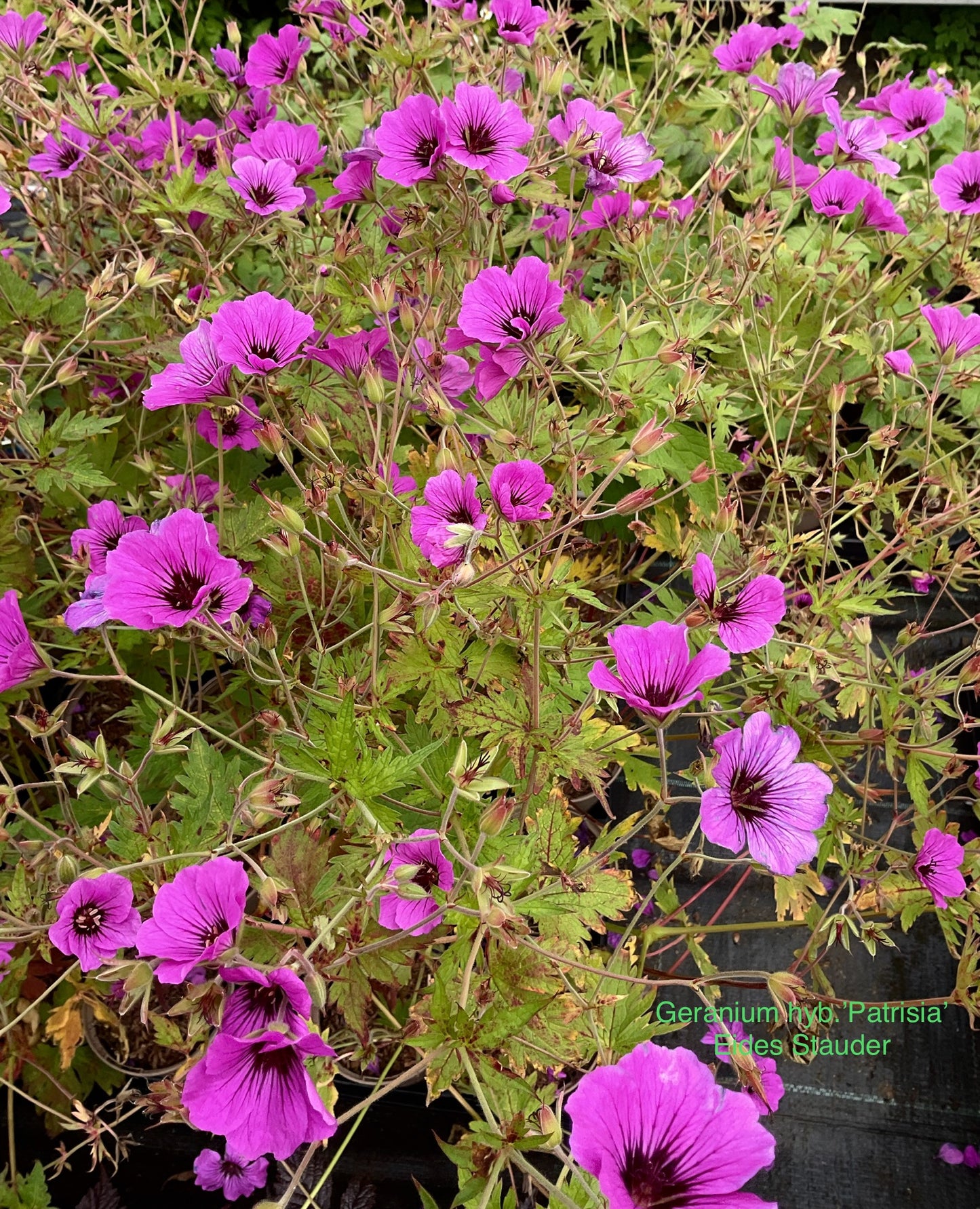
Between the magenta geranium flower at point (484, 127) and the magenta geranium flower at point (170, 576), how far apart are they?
0.59 metres

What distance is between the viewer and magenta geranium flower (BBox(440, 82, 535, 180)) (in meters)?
1.09

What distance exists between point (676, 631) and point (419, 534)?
0.95 feet

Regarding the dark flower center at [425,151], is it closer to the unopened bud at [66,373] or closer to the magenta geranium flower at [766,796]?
the unopened bud at [66,373]

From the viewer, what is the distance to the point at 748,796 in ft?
2.82

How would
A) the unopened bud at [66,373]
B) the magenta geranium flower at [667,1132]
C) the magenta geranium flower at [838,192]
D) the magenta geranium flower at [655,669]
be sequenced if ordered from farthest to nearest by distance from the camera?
the magenta geranium flower at [838,192]
the unopened bud at [66,373]
the magenta geranium flower at [655,669]
the magenta geranium flower at [667,1132]

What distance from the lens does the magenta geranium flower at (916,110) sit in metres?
1.59

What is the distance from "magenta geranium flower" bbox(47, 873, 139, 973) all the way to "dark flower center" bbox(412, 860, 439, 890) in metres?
0.27

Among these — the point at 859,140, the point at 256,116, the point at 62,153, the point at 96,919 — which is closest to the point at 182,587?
the point at 96,919

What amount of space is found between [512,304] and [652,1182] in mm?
863

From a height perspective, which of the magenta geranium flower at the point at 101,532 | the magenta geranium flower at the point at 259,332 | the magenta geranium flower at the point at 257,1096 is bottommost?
the magenta geranium flower at the point at 257,1096

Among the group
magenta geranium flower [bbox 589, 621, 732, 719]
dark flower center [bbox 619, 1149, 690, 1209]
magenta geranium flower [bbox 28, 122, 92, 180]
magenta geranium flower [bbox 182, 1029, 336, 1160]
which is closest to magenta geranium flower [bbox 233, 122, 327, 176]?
magenta geranium flower [bbox 28, 122, 92, 180]

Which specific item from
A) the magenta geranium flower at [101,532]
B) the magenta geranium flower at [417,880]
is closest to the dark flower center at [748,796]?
the magenta geranium flower at [417,880]

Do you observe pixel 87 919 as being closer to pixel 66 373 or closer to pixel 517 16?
pixel 66 373

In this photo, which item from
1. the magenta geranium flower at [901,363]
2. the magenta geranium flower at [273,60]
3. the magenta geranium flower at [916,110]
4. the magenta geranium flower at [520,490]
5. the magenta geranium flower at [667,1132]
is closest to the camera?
the magenta geranium flower at [667,1132]
